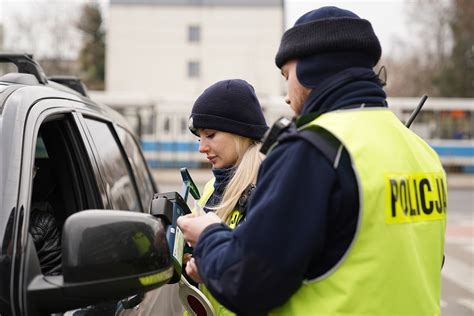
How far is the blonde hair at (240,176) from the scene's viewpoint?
236cm

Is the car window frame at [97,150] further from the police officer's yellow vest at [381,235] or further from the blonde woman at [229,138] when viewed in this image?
the police officer's yellow vest at [381,235]

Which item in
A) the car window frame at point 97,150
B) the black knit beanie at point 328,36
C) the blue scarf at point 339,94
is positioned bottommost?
the car window frame at point 97,150

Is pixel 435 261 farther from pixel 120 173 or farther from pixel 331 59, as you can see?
pixel 120 173

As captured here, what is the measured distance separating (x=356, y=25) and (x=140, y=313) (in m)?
1.29

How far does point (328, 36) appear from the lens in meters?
1.67

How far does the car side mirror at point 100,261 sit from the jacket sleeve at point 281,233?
0.83 ft

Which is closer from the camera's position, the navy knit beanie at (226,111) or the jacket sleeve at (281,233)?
the jacket sleeve at (281,233)

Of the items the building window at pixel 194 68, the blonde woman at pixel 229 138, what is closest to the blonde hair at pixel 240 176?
the blonde woman at pixel 229 138

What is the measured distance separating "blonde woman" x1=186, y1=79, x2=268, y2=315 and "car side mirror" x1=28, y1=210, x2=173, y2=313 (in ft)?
2.19

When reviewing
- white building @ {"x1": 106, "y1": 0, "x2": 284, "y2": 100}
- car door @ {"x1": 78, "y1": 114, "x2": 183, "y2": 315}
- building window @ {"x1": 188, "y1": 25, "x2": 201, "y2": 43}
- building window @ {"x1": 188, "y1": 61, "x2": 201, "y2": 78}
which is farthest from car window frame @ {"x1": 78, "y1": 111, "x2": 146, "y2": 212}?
building window @ {"x1": 188, "y1": 25, "x2": 201, "y2": 43}

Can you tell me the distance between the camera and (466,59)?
130 feet

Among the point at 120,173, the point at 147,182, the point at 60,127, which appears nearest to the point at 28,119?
the point at 60,127

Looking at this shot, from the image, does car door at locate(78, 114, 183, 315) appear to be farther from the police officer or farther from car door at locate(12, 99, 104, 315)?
the police officer

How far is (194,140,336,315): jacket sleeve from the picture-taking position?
59.2 inches
